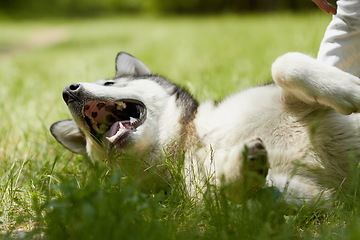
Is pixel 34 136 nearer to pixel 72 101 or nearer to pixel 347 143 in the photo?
pixel 72 101

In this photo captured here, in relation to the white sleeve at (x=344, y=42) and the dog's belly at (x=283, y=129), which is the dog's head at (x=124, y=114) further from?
the white sleeve at (x=344, y=42)

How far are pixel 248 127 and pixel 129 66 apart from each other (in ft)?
4.60

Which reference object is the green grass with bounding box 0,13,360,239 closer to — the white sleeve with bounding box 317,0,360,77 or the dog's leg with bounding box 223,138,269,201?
the dog's leg with bounding box 223,138,269,201

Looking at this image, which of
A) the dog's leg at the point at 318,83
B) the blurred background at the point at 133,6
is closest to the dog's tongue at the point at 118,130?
the dog's leg at the point at 318,83

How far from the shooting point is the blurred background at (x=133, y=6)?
24016 mm

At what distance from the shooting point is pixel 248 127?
2461 millimetres

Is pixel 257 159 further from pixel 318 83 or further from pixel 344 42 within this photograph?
pixel 344 42

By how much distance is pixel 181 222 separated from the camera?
198cm

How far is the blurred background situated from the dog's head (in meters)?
19.9

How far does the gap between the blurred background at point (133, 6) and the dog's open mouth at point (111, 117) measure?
20.0 m

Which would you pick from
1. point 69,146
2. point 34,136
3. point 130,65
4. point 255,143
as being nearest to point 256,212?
point 255,143

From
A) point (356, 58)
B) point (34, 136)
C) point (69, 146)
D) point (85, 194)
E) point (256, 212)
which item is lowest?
point (34, 136)

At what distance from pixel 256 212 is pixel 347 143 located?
86cm

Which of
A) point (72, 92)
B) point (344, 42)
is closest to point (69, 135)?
point (72, 92)
